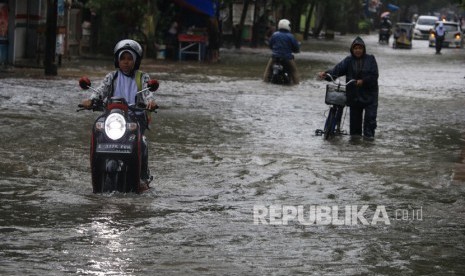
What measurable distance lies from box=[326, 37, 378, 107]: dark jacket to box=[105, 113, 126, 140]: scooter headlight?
7178 mm

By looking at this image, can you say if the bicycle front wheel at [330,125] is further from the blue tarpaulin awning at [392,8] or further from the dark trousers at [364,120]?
the blue tarpaulin awning at [392,8]

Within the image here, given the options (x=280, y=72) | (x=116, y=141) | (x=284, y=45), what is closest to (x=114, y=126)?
(x=116, y=141)

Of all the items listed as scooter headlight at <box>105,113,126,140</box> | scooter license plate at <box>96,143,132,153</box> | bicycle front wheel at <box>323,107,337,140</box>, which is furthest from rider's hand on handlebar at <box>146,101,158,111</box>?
bicycle front wheel at <box>323,107,337,140</box>

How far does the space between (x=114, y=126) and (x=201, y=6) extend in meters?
27.6

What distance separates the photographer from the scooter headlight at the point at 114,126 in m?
10.6

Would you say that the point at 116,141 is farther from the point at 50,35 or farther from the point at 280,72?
the point at 280,72

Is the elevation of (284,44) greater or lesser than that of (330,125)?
greater

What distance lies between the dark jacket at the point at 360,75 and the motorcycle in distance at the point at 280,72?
11.0 meters

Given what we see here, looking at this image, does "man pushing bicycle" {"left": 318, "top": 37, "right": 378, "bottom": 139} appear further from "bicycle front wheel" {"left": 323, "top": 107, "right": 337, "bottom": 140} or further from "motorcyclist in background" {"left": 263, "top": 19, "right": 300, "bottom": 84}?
"motorcyclist in background" {"left": 263, "top": 19, "right": 300, "bottom": 84}

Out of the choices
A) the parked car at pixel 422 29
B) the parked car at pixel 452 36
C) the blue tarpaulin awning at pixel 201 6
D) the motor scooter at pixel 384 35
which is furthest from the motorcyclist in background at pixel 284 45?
the parked car at pixel 422 29

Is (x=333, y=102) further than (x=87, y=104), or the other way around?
(x=333, y=102)

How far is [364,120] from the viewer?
17656 millimetres

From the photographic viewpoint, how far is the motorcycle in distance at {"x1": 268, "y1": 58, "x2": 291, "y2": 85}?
28631 mm

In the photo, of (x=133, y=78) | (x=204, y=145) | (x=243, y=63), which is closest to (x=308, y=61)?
(x=243, y=63)
